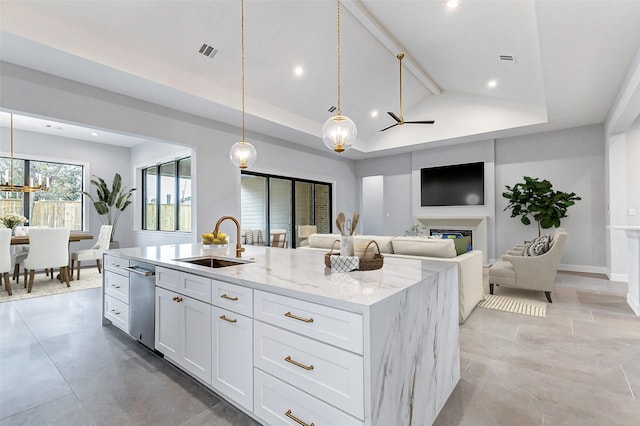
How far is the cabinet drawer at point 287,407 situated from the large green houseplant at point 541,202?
642 centimetres

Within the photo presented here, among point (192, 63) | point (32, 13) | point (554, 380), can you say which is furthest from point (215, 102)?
point (554, 380)

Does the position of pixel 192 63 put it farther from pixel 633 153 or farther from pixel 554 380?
pixel 633 153

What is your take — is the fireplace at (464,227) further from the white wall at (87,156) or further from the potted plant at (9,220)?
the potted plant at (9,220)

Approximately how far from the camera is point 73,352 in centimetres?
271

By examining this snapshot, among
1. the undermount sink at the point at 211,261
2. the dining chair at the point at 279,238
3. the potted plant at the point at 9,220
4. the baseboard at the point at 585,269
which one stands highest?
the potted plant at the point at 9,220

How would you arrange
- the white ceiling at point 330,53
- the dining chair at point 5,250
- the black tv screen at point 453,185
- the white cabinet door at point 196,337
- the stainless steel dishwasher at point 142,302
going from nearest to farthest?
the white cabinet door at point 196,337, the stainless steel dishwasher at point 142,302, the white ceiling at point 330,53, the dining chair at point 5,250, the black tv screen at point 453,185

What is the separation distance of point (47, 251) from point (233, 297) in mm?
5103

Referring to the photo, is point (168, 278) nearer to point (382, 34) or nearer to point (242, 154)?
point (242, 154)

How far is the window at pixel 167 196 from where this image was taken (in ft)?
20.3

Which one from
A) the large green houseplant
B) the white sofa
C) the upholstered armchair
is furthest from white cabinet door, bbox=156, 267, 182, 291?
the large green houseplant

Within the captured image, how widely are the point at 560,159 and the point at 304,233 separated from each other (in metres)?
5.79

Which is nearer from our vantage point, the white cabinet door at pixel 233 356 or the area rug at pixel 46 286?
the white cabinet door at pixel 233 356

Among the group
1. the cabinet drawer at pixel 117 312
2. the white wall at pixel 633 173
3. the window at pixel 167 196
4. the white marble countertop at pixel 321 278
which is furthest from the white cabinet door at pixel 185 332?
the white wall at pixel 633 173

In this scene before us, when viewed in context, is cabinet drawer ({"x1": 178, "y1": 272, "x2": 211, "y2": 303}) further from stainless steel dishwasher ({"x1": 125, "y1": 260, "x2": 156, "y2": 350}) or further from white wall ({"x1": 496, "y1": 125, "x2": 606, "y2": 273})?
white wall ({"x1": 496, "y1": 125, "x2": 606, "y2": 273})
